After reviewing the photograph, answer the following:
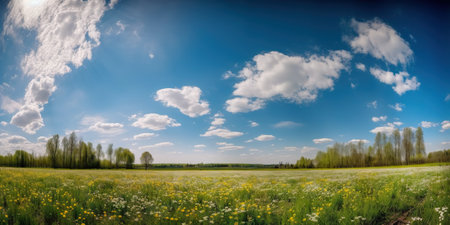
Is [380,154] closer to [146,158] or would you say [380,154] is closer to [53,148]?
[146,158]

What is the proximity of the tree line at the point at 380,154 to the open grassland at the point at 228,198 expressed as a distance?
0.44 m

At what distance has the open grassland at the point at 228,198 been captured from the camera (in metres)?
4.41

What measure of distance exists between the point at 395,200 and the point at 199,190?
16.3 ft

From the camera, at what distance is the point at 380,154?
6402mm

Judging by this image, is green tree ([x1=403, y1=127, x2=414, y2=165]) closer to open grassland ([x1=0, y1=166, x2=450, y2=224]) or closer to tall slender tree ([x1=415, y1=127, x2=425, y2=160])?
tall slender tree ([x1=415, y1=127, x2=425, y2=160])

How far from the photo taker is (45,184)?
19.8ft

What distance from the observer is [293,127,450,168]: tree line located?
596cm

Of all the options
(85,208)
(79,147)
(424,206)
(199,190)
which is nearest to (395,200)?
(424,206)

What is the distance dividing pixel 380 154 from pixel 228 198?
195 inches

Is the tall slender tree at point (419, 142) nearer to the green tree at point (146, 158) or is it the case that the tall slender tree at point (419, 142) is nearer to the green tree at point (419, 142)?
the green tree at point (419, 142)

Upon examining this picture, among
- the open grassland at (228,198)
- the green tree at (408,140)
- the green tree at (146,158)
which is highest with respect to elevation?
the green tree at (408,140)

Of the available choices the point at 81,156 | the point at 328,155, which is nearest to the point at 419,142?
the point at 328,155

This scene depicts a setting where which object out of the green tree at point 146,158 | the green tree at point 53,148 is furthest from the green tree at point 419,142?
the green tree at point 53,148

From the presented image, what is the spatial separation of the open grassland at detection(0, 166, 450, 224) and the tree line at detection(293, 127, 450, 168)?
435mm
